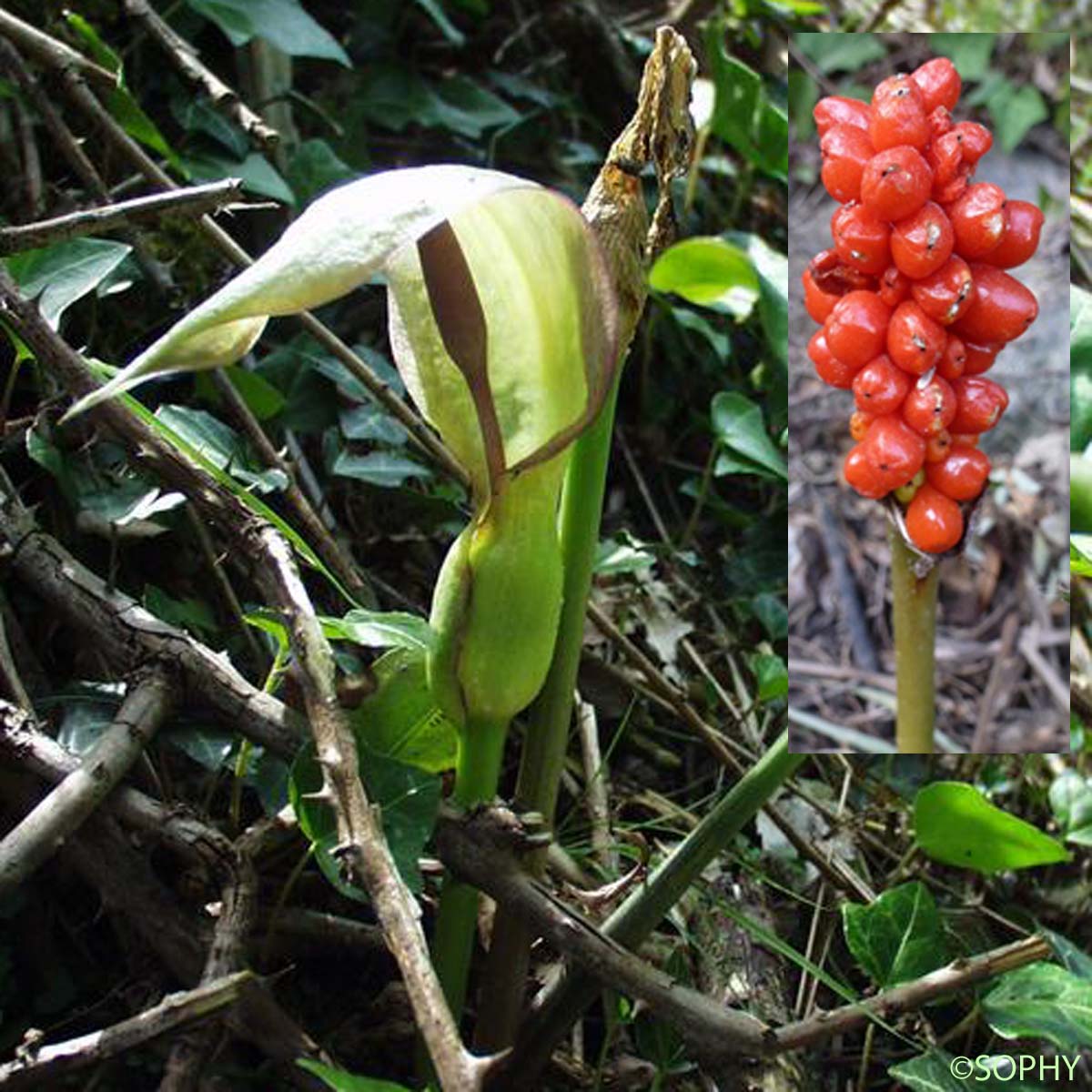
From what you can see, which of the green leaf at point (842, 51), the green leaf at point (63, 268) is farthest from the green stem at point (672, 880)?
the green leaf at point (842, 51)

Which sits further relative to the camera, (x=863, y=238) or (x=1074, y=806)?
(x=1074, y=806)

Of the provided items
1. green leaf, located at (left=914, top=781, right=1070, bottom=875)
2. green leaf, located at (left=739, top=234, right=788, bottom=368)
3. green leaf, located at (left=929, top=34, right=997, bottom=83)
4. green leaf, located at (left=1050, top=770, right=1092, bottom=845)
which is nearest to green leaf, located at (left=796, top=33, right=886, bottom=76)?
green leaf, located at (left=929, top=34, right=997, bottom=83)

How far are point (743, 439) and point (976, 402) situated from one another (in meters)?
0.37

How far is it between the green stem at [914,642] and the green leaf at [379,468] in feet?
1.39

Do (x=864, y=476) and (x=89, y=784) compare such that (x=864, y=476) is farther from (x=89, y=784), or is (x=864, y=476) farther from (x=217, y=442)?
(x=89, y=784)

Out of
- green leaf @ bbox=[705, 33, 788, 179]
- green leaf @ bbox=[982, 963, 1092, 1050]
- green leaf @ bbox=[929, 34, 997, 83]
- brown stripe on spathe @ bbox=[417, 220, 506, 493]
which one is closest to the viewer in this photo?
brown stripe on spathe @ bbox=[417, 220, 506, 493]

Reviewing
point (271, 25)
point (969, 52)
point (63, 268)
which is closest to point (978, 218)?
point (63, 268)

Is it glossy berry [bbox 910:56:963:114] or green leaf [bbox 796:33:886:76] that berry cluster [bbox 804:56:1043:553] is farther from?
green leaf [bbox 796:33:886:76]

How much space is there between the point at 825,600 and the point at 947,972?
77 cm

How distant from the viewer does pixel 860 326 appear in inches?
39.5

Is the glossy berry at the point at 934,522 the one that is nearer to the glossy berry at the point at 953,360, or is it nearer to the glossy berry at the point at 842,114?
the glossy berry at the point at 953,360

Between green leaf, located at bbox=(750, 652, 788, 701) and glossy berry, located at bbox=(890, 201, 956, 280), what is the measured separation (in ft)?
1.27

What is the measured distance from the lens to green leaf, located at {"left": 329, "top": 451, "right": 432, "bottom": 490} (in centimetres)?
122

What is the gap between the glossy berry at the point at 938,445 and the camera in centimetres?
102
